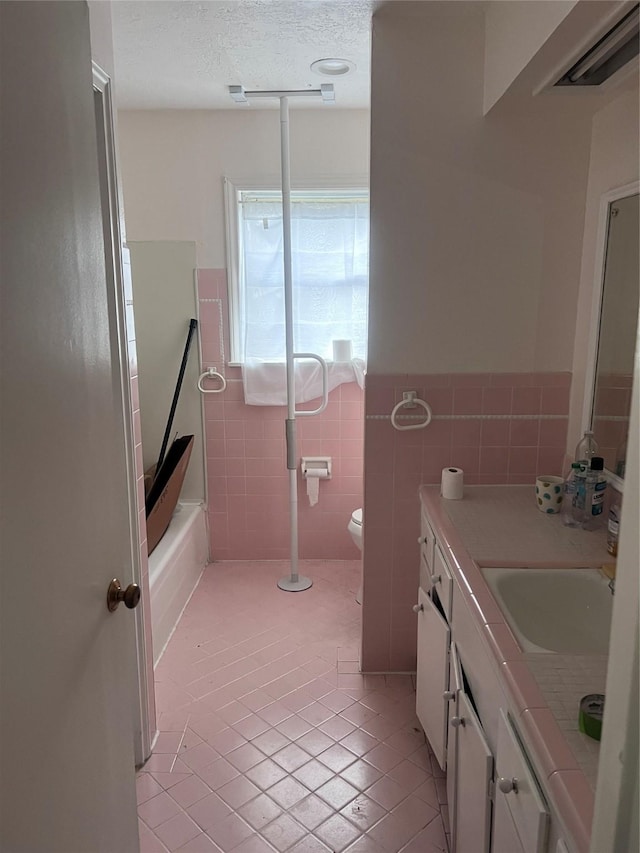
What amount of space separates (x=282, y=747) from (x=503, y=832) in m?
1.17

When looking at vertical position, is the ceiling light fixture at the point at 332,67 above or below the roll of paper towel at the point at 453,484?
above

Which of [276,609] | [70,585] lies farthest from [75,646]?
[276,609]

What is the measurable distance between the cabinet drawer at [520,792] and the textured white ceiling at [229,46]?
6.92 feet

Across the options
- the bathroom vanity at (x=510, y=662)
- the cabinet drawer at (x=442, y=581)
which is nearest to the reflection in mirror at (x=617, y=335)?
the bathroom vanity at (x=510, y=662)

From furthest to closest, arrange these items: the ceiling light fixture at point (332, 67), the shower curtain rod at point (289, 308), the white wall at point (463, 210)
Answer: the shower curtain rod at point (289, 308) → the ceiling light fixture at point (332, 67) → the white wall at point (463, 210)

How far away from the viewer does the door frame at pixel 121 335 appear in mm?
1689

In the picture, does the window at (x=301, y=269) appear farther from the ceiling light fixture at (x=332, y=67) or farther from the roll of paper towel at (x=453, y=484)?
the roll of paper towel at (x=453, y=484)

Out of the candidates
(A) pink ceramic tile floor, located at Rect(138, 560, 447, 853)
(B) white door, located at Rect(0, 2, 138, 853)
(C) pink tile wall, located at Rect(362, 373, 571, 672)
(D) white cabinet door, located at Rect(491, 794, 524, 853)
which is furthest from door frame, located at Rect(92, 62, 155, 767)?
(D) white cabinet door, located at Rect(491, 794, 524, 853)

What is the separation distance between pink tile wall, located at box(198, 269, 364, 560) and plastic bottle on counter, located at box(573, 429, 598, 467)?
1452 millimetres

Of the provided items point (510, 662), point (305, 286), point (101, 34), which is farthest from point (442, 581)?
point (305, 286)

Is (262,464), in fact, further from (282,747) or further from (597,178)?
(597,178)

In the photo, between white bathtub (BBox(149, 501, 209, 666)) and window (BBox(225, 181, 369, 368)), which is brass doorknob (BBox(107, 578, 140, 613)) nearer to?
white bathtub (BBox(149, 501, 209, 666))

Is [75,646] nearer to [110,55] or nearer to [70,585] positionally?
[70,585]

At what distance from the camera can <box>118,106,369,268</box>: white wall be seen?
315cm
